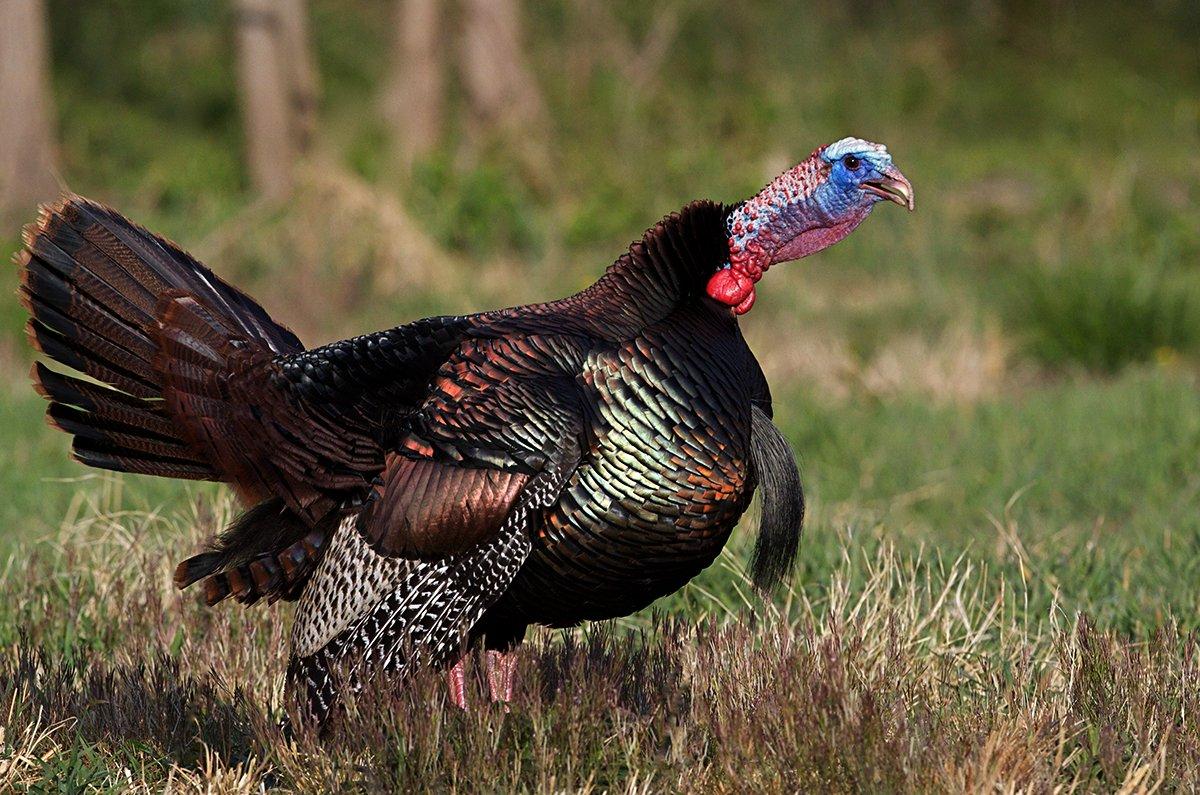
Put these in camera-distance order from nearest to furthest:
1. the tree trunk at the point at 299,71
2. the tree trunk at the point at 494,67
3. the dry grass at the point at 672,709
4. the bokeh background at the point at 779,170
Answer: the dry grass at the point at 672,709, the bokeh background at the point at 779,170, the tree trunk at the point at 299,71, the tree trunk at the point at 494,67

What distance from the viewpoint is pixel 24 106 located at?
12.0m

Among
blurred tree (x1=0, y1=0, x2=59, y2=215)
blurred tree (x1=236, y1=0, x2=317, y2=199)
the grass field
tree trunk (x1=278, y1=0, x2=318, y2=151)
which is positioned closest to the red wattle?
the grass field

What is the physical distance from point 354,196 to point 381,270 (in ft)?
1.75

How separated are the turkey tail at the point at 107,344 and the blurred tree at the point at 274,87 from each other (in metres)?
9.61

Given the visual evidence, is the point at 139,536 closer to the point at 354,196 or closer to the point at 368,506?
the point at 368,506

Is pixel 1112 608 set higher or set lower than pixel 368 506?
lower

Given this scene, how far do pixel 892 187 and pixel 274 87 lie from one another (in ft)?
35.6

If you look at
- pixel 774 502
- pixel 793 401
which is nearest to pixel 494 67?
pixel 793 401

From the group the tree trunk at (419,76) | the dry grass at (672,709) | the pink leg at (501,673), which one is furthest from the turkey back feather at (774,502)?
the tree trunk at (419,76)

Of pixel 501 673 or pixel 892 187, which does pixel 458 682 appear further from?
pixel 892 187

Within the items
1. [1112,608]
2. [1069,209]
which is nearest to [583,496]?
[1112,608]

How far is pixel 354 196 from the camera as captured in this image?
11.0 meters

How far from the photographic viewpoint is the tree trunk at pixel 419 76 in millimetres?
13859

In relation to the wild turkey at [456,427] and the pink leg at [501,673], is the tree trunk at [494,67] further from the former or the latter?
the pink leg at [501,673]
